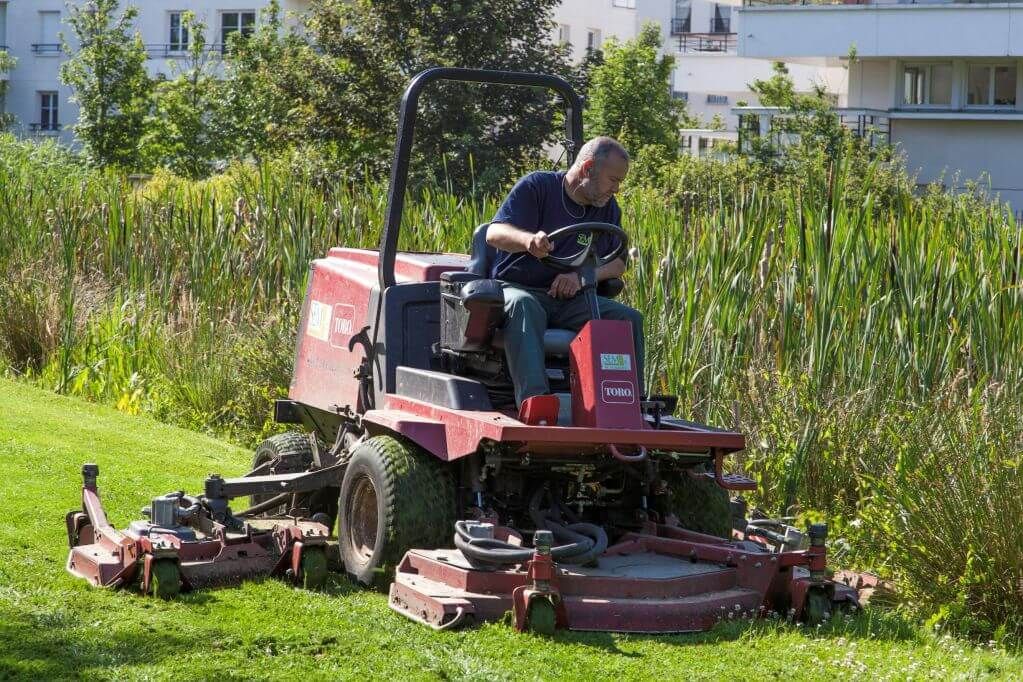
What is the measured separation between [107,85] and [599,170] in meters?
38.9

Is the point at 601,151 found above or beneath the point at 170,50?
beneath

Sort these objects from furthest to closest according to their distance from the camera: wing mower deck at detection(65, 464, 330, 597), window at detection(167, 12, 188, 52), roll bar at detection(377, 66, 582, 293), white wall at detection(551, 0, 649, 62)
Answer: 1. white wall at detection(551, 0, 649, 62)
2. window at detection(167, 12, 188, 52)
3. roll bar at detection(377, 66, 582, 293)
4. wing mower deck at detection(65, 464, 330, 597)

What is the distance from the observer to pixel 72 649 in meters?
5.26

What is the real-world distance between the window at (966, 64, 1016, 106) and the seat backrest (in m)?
36.6

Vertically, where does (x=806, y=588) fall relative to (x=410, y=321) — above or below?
below

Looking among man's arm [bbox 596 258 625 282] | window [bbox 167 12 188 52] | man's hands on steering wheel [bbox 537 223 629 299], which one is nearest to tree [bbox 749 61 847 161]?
man's arm [bbox 596 258 625 282]

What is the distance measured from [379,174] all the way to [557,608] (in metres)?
18.2

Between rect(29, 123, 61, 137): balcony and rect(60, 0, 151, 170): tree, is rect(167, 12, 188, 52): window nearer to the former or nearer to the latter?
rect(29, 123, 61, 137): balcony

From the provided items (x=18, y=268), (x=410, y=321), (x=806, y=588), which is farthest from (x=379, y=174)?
(x=806, y=588)

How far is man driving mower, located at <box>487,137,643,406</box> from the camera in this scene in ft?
21.3

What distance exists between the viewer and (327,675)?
200 inches

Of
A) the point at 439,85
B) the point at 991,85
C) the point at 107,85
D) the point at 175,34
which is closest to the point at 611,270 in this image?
the point at 439,85

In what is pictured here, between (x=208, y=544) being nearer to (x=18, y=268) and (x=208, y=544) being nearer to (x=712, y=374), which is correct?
(x=712, y=374)

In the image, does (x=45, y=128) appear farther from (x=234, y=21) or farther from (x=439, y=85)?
(x=439, y=85)
